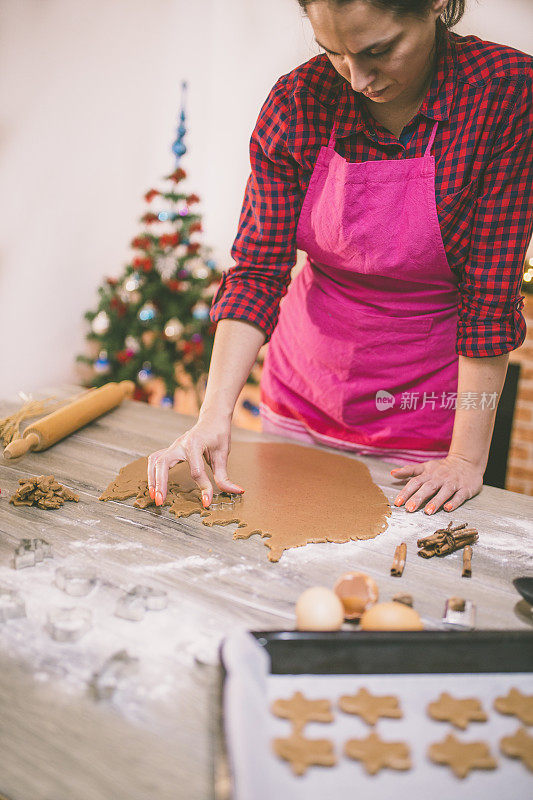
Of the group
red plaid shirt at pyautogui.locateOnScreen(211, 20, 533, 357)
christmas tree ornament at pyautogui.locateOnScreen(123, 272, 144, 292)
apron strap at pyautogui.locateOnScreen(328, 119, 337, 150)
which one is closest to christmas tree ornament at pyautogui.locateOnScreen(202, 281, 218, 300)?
christmas tree ornament at pyautogui.locateOnScreen(123, 272, 144, 292)

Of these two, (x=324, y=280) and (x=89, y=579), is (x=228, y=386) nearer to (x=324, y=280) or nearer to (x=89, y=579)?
(x=324, y=280)

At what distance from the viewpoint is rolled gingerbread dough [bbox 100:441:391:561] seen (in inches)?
40.0

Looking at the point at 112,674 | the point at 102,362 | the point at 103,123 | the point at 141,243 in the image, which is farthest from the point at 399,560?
the point at 103,123

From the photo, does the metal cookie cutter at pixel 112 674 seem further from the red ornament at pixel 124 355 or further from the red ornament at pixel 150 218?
the red ornament at pixel 150 218

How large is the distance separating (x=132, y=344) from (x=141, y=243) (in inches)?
17.2

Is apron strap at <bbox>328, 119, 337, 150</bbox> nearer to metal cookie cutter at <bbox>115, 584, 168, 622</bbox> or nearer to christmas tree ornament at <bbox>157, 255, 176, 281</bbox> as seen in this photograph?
metal cookie cutter at <bbox>115, 584, 168, 622</bbox>

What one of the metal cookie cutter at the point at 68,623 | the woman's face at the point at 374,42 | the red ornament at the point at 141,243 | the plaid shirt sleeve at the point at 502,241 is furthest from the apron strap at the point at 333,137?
the red ornament at the point at 141,243

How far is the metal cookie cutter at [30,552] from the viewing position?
87cm

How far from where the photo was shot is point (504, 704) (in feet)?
2.19

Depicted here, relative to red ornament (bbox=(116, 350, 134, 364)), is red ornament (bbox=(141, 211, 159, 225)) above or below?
above

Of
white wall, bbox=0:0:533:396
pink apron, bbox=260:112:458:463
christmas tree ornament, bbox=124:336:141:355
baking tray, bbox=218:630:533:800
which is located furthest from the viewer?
christmas tree ornament, bbox=124:336:141:355

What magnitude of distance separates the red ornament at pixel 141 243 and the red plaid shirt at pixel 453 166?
160 centimetres

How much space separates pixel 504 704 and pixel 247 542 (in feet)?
1.41

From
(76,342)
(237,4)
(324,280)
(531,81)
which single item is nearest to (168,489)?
(324,280)
